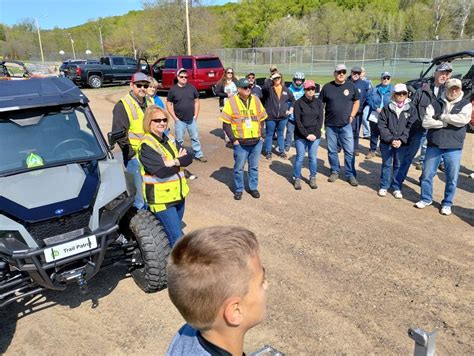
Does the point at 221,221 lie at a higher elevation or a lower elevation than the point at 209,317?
lower

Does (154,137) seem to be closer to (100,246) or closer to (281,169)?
(100,246)

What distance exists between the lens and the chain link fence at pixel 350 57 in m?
27.7

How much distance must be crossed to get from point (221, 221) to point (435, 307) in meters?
2.92

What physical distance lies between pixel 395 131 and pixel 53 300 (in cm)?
527

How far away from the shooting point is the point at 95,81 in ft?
79.2

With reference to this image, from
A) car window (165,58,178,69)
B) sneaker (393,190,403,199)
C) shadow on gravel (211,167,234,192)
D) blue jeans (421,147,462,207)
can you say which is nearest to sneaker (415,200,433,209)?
blue jeans (421,147,462,207)

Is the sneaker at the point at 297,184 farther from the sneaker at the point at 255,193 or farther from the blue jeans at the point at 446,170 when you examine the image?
the blue jeans at the point at 446,170

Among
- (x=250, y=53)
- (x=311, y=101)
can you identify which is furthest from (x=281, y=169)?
(x=250, y=53)

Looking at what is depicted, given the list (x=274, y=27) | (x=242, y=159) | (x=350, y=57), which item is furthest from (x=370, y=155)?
(x=274, y=27)

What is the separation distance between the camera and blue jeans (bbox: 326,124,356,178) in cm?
689

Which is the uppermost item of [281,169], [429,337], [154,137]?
[154,137]

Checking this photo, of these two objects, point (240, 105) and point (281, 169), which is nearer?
point (240, 105)

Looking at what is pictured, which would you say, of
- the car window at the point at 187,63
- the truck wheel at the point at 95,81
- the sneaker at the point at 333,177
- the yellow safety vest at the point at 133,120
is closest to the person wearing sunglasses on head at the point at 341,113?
the sneaker at the point at 333,177

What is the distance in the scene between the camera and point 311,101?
22.0 feet
